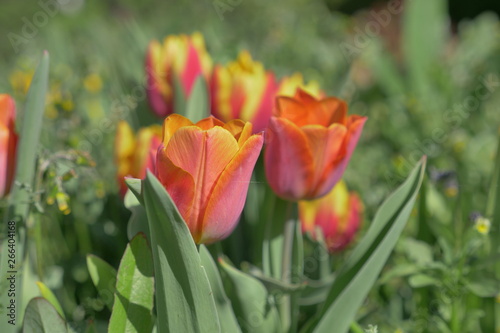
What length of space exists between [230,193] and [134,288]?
0.15m

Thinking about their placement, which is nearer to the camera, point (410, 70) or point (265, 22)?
point (410, 70)

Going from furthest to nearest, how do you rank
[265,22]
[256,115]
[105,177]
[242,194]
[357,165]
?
[265,22] → [357,165] → [105,177] → [256,115] → [242,194]

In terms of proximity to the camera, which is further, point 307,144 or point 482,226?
point 482,226

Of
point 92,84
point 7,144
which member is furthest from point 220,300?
point 92,84

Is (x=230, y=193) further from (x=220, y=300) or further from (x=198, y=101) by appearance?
(x=198, y=101)

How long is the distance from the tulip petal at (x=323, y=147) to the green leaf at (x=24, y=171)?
1.03ft

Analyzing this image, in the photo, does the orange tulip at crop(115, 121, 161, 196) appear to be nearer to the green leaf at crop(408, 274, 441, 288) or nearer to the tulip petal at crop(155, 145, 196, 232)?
the tulip petal at crop(155, 145, 196, 232)

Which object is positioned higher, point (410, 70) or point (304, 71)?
point (304, 71)

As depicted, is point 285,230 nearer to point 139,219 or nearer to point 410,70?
point 139,219

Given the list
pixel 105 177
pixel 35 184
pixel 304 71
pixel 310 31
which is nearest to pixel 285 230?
pixel 35 184

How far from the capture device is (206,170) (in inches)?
23.0

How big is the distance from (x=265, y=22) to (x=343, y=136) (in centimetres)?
235

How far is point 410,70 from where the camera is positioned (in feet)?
7.71

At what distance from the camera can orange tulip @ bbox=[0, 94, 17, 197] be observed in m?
0.75
